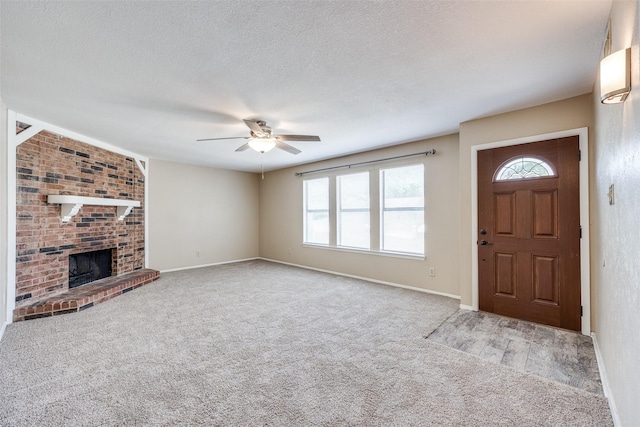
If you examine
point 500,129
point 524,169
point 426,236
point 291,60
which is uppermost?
point 291,60

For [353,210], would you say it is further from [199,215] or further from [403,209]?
[199,215]

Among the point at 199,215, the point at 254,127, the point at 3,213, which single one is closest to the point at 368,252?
the point at 254,127

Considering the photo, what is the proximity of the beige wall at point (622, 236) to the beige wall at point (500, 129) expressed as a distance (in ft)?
2.25

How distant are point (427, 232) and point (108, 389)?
4.11 meters

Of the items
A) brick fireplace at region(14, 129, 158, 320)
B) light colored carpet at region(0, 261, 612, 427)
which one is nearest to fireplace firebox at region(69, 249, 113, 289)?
brick fireplace at region(14, 129, 158, 320)

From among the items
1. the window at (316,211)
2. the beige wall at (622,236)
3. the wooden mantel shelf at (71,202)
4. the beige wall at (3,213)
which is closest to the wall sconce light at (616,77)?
the beige wall at (622,236)

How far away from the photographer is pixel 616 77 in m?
1.44

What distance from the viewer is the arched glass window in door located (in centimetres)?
307

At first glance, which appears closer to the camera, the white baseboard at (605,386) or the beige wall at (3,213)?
the white baseboard at (605,386)

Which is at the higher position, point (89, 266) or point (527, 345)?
point (89, 266)

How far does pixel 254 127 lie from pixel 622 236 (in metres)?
2.97

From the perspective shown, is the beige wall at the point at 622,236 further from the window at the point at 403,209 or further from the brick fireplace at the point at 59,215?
the brick fireplace at the point at 59,215

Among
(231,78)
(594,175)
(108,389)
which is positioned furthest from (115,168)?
(594,175)

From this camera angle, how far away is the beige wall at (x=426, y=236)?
4172 mm
